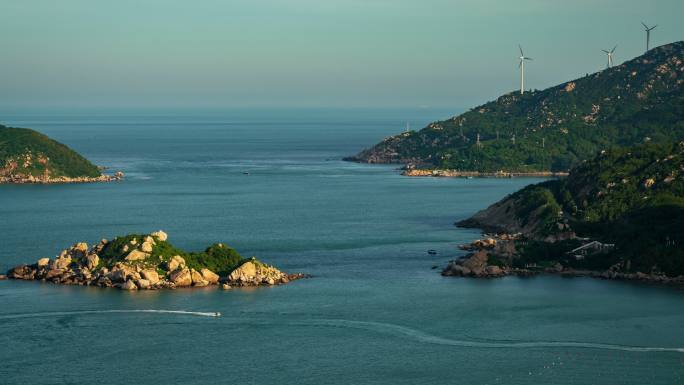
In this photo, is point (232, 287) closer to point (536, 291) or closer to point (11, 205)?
point (536, 291)

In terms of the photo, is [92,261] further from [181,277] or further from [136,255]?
[181,277]

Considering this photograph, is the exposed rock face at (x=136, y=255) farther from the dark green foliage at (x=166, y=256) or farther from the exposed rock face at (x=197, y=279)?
the exposed rock face at (x=197, y=279)

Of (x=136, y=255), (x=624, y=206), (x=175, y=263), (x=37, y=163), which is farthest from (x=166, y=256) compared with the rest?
(x=37, y=163)

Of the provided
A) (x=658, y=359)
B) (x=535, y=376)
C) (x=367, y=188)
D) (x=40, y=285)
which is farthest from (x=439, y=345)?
(x=367, y=188)

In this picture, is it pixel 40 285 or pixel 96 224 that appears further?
pixel 96 224

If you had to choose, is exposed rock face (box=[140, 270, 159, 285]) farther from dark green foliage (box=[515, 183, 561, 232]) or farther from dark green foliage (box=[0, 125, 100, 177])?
dark green foliage (box=[0, 125, 100, 177])

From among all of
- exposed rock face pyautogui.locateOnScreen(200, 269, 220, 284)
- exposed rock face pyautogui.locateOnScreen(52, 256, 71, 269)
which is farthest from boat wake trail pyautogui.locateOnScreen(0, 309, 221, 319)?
exposed rock face pyautogui.locateOnScreen(52, 256, 71, 269)
